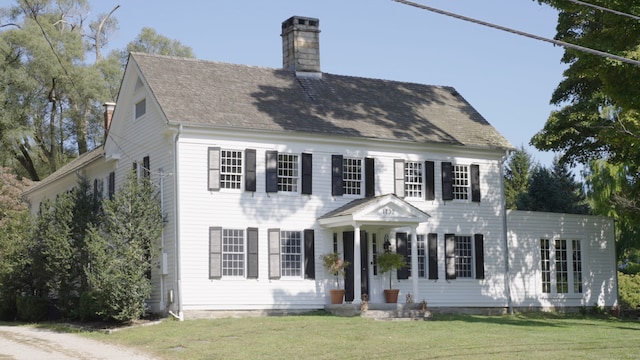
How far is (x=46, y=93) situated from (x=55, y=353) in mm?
29786

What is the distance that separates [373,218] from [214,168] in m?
4.81

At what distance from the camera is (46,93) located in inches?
1821

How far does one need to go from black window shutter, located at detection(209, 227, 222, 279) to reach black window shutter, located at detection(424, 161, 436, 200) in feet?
24.1

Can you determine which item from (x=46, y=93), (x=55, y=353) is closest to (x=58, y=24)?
(x=46, y=93)

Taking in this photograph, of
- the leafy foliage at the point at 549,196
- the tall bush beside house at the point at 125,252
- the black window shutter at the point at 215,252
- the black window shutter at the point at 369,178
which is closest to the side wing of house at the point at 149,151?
the tall bush beside house at the point at 125,252

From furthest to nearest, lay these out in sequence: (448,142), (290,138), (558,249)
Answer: (558,249) < (448,142) < (290,138)

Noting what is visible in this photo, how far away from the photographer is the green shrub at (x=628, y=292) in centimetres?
3318

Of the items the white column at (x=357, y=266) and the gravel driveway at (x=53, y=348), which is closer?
the gravel driveway at (x=53, y=348)

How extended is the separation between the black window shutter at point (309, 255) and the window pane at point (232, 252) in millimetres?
2010

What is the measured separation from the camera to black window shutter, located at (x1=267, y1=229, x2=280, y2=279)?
26.4m

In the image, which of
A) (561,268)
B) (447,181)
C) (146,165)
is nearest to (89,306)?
(146,165)

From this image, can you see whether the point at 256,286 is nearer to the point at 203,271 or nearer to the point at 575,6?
the point at 203,271

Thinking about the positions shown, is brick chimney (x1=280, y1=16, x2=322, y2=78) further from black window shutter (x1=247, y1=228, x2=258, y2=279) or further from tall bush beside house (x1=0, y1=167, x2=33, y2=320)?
tall bush beside house (x1=0, y1=167, x2=33, y2=320)

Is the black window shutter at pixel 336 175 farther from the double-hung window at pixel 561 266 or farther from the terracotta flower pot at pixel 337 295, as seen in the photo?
the double-hung window at pixel 561 266
